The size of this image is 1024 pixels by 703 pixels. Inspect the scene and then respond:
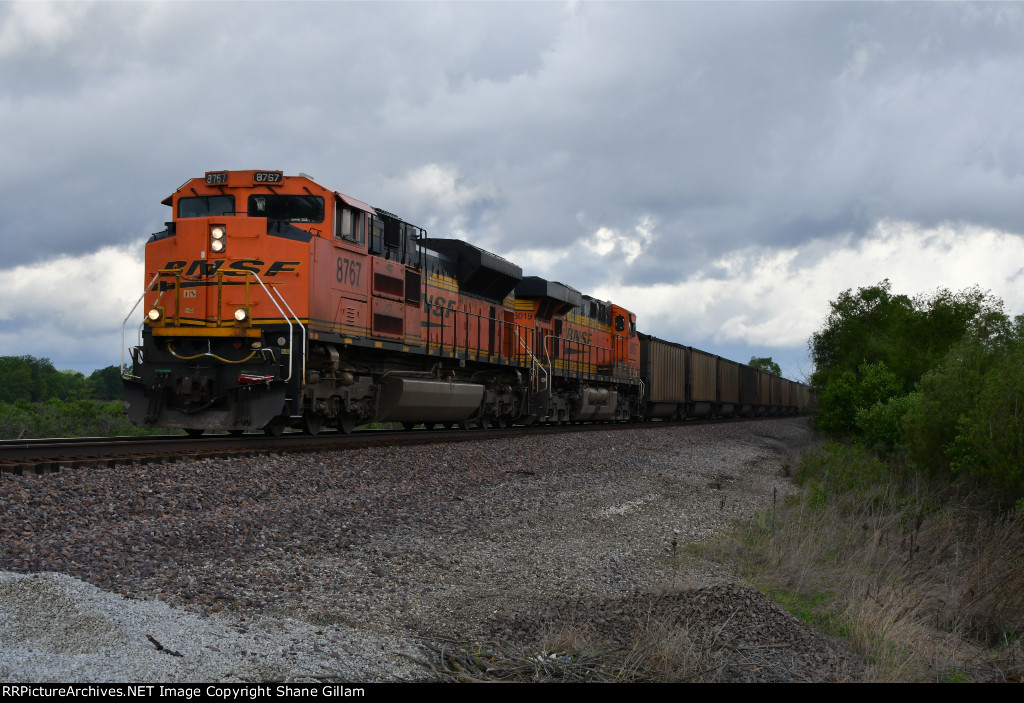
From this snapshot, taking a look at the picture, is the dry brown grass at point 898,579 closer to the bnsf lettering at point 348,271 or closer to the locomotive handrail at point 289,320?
the locomotive handrail at point 289,320

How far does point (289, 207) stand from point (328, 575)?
7910 millimetres

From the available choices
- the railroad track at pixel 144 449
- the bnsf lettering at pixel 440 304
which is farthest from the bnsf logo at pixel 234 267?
the bnsf lettering at pixel 440 304

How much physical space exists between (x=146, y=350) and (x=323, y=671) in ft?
31.1

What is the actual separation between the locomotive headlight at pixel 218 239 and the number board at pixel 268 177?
898 millimetres

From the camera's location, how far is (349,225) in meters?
12.7

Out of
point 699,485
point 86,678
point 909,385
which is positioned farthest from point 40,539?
point 909,385

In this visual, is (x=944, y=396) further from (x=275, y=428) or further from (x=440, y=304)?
(x=275, y=428)

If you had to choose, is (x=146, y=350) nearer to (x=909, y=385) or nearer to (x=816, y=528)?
(x=816, y=528)

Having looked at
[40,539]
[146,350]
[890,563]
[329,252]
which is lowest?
[890,563]

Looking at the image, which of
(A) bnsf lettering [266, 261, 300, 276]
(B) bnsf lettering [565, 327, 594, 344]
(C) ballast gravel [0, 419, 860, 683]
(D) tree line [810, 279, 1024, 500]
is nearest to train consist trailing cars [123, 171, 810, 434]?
(A) bnsf lettering [266, 261, 300, 276]

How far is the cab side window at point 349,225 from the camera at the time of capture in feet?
40.5

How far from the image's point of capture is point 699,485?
12188mm

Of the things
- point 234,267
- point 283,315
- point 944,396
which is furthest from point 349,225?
point 944,396

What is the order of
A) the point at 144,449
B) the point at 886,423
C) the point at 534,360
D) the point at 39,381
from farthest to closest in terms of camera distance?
the point at 39,381 < the point at 886,423 < the point at 534,360 < the point at 144,449
